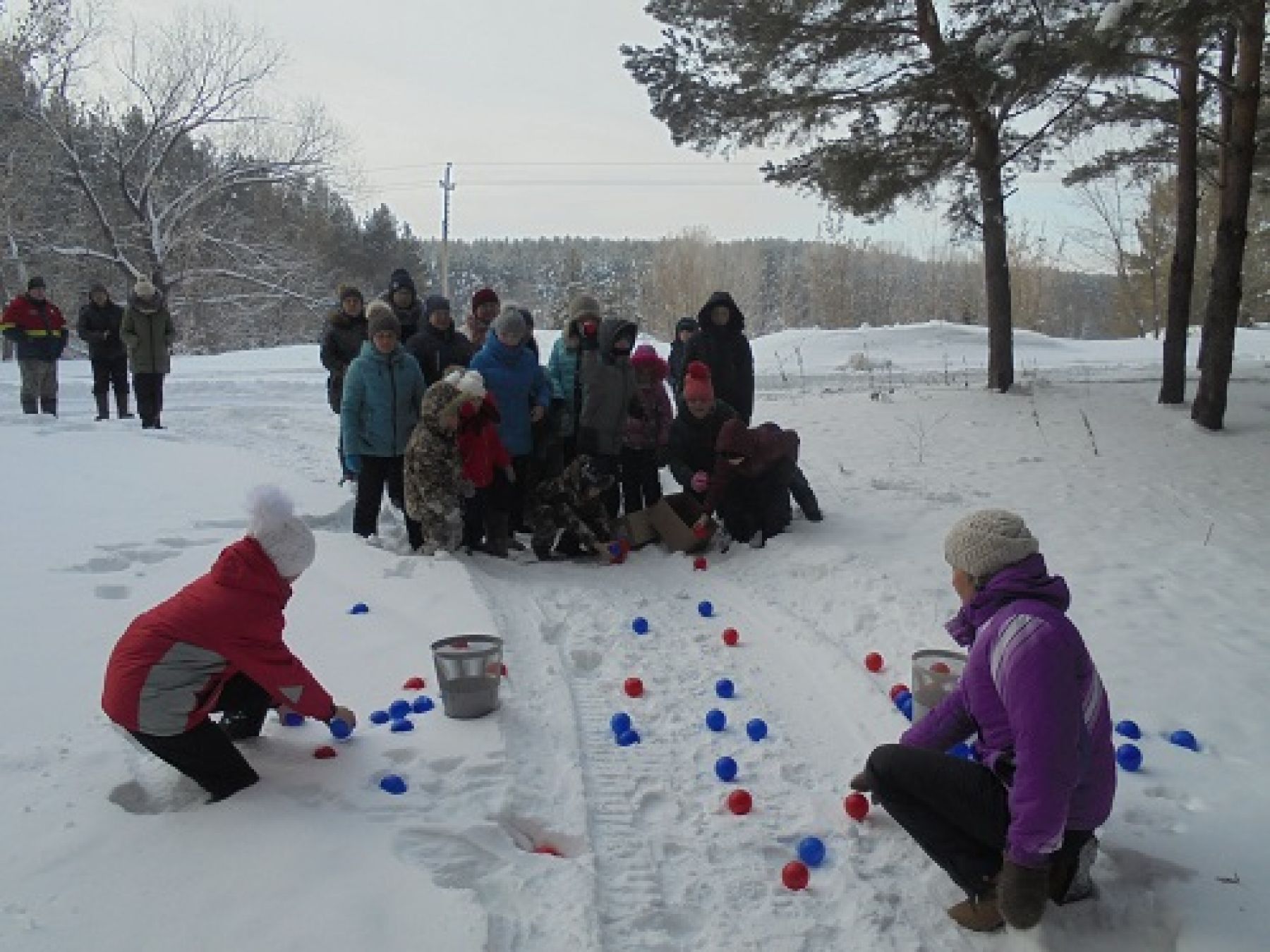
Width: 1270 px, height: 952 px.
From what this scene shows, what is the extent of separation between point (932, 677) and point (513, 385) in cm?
444

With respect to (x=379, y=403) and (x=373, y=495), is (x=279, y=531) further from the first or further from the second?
(x=373, y=495)

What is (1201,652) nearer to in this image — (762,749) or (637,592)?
(762,749)

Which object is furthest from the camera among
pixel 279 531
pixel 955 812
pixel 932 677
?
pixel 932 677

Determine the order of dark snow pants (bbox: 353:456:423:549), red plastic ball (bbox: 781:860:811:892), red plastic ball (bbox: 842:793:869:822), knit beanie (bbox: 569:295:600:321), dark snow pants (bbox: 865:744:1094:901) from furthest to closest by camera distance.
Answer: knit beanie (bbox: 569:295:600:321), dark snow pants (bbox: 353:456:423:549), red plastic ball (bbox: 842:793:869:822), red plastic ball (bbox: 781:860:811:892), dark snow pants (bbox: 865:744:1094:901)

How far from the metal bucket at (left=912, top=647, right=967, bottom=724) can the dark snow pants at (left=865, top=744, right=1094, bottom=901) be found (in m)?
Answer: 1.07

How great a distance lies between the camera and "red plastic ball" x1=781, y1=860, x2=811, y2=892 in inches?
128

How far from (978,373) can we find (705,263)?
3401 centimetres

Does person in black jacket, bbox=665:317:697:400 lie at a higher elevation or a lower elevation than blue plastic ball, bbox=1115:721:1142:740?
higher

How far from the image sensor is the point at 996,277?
13.6 meters

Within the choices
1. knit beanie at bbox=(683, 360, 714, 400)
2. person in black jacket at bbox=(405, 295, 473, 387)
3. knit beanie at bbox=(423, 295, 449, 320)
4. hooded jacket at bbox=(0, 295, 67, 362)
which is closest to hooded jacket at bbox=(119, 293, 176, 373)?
hooded jacket at bbox=(0, 295, 67, 362)

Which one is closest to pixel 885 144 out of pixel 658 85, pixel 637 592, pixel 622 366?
pixel 658 85

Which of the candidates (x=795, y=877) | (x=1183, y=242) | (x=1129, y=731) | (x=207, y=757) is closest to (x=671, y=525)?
(x=1129, y=731)

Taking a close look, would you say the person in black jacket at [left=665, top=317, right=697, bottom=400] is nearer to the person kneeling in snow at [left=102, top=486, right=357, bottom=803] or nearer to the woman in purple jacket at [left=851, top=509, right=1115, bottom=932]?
the person kneeling in snow at [left=102, top=486, right=357, bottom=803]

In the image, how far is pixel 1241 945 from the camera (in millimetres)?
2783
